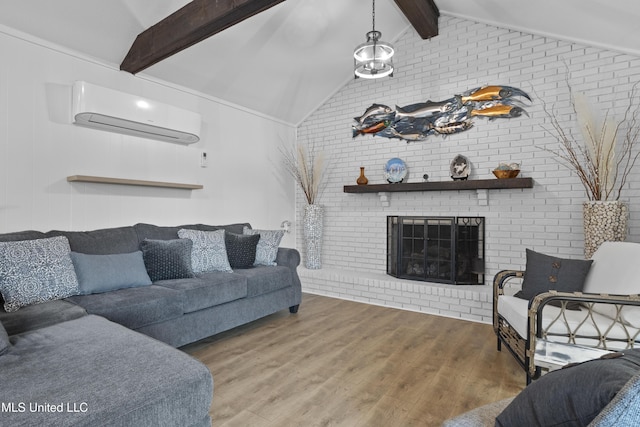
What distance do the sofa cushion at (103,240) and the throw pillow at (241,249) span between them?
863 millimetres

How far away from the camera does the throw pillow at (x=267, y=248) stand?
3.73 meters

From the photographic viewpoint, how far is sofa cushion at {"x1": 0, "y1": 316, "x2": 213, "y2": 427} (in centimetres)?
108

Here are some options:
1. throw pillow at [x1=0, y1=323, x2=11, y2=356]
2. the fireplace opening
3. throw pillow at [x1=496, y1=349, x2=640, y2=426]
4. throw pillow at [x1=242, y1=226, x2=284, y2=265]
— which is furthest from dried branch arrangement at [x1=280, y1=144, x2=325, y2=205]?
throw pillow at [x1=496, y1=349, x2=640, y2=426]

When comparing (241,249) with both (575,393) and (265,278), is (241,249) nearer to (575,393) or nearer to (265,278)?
(265,278)

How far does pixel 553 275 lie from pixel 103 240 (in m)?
3.48

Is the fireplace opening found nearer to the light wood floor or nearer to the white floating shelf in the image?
the light wood floor

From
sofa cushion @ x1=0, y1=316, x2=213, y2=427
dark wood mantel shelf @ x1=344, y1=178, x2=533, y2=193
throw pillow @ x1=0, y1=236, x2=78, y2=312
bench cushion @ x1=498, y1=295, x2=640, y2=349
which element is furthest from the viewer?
dark wood mantel shelf @ x1=344, y1=178, x2=533, y2=193

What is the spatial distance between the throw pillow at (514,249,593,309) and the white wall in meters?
3.37

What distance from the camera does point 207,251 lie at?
3.35 m

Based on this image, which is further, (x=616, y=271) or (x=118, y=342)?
(x=616, y=271)

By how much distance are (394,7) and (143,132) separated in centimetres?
317

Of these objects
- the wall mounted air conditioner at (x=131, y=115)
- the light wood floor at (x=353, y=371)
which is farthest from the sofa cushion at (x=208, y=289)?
the wall mounted air conditioner at (x=131, y=115)

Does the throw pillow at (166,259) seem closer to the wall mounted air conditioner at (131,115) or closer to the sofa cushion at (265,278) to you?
the sofa cushion at (265,278)

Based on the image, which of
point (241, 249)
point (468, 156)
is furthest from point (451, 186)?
point (241, 249)
